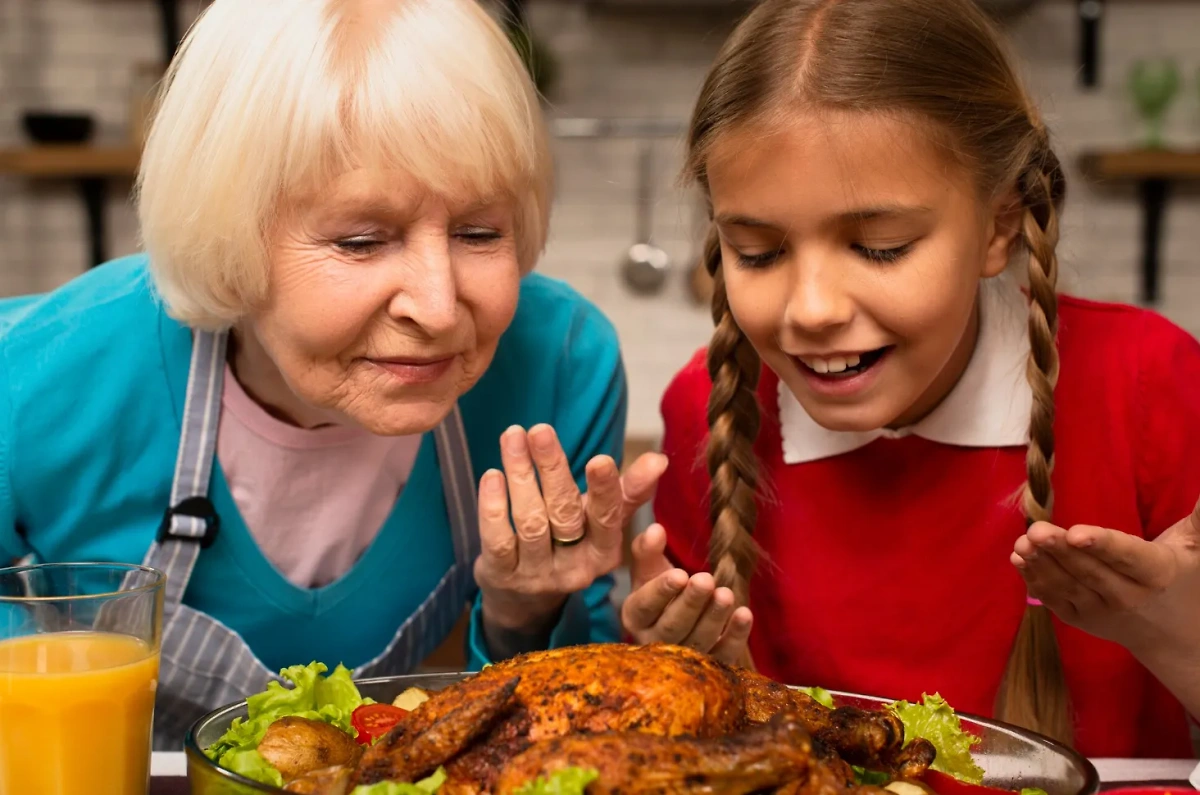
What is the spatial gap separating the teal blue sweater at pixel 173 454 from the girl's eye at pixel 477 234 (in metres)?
0.33

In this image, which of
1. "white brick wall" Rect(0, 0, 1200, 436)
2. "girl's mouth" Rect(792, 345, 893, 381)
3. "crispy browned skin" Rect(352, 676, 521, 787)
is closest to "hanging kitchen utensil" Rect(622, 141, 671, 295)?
"white brick wall" Rect(0, 0, 1200, 436)

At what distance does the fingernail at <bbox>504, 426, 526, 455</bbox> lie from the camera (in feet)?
4.20

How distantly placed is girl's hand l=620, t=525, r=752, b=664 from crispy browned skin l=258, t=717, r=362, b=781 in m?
0.41

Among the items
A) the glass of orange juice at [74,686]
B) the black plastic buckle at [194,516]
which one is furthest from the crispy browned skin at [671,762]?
the black plastic buckle at [194,516]

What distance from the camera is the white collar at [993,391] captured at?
159cm

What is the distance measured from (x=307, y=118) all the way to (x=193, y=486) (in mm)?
509

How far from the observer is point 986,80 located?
4.68 ft

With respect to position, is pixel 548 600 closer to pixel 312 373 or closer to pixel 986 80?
pixel 312 373

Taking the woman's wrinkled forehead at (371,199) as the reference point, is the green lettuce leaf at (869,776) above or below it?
below

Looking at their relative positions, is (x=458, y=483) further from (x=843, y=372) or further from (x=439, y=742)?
(x=439, y=742)

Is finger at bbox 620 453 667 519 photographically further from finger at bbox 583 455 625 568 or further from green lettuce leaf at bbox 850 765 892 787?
green lettuce leaf at bbox 850 765 892 787

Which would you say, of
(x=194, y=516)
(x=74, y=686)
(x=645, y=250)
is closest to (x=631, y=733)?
(x=74, y=686)

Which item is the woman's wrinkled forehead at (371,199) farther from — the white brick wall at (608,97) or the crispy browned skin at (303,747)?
the white brick wall at (608,97)

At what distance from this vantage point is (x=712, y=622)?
1293 mm
